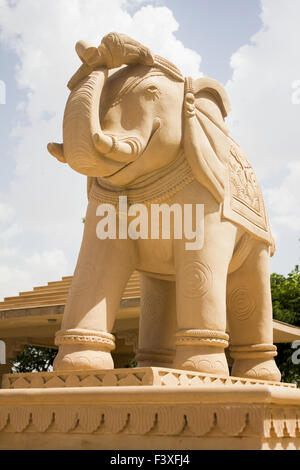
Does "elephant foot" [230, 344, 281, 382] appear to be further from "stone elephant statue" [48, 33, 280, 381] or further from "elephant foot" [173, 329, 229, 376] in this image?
"elephant foot" [173, 329, 229, 376]

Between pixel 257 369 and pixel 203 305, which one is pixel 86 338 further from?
pixel 257 369

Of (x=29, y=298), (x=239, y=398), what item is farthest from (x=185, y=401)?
(x=29, y=298)

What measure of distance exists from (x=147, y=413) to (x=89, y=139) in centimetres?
152

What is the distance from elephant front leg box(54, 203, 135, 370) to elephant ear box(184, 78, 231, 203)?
2.18 ft

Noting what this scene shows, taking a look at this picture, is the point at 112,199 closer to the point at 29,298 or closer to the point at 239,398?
the point at 239,398

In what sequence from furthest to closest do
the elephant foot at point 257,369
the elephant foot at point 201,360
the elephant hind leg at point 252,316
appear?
the elephant hind leg at point 252,316 < the elephant foot at point 257,369 < the elephant foot at point 201,360

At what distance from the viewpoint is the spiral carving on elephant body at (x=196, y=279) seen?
3590 mm

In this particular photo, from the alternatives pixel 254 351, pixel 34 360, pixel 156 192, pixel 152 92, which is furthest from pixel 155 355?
pixel 34 360

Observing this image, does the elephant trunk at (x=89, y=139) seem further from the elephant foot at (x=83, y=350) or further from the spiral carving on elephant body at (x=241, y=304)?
the spiral carving on elephant body at (x=241, y=304)

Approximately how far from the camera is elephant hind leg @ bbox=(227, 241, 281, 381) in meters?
4.20

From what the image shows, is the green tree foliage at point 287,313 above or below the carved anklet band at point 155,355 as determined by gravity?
above

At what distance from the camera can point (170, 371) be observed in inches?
125

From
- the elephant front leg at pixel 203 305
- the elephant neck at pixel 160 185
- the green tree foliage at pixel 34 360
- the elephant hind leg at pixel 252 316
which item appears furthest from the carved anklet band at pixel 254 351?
the green tree foliage at pixel 34 360

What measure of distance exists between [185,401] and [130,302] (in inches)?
235
